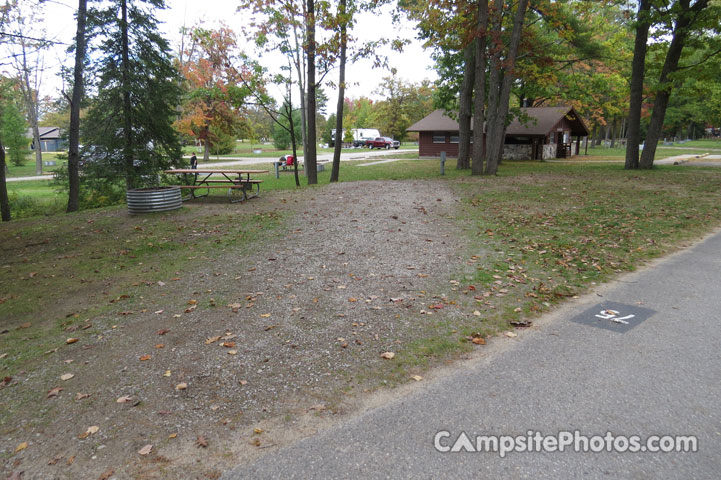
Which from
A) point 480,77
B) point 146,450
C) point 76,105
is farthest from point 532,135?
point 146,450

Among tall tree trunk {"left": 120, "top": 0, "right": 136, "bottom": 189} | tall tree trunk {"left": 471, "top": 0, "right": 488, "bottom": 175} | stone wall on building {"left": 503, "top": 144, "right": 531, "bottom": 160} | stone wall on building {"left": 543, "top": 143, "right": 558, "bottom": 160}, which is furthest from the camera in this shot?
stone wall on building {"left": 543, "top": 143, "right": 558, "bottom": 160}

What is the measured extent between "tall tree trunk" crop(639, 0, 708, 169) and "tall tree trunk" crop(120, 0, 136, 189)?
21213 mm

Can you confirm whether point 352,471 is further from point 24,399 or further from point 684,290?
point 684,290

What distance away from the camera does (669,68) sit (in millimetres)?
18781

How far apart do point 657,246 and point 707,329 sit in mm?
3581

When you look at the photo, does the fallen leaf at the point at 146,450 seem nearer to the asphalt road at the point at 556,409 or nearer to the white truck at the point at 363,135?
the asphalt road at the point at 556,409

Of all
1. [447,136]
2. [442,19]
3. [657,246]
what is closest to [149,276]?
[657,246]

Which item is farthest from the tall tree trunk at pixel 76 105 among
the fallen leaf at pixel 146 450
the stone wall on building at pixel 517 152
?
the stone wall on building at pixel 517 152

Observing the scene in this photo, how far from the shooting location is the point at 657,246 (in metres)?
7.35

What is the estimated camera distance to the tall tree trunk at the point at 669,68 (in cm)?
1750

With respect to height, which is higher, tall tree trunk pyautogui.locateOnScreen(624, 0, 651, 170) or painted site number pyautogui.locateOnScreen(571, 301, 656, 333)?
tall tree trunk pyautogui.locateOnScreen(624, 0, 651, 170)

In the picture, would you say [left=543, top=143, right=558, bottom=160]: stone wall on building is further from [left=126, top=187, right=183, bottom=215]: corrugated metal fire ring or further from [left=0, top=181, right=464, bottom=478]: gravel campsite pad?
[left=0, top=181, right=464, bottom=478]: gravel campsite pad

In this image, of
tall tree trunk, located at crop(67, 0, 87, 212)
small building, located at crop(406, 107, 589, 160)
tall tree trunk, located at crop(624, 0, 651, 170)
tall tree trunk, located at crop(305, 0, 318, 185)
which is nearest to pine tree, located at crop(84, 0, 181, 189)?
tall tree trunk, located at crop(67, 0, 87, 212)

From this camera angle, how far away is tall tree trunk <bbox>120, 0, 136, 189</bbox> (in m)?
16.6
